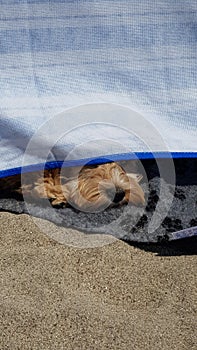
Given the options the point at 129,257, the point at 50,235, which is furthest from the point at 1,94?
the point at 129,257

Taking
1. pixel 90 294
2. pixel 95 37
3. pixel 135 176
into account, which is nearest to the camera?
pixel 90 294

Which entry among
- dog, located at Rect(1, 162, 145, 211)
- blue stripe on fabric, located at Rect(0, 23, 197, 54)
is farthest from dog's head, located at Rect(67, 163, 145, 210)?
blue stripe on fabric, located at Rect(0, 23, 197, 54)

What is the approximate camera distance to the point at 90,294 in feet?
8.14

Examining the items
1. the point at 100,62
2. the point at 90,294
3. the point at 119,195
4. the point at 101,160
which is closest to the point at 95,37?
the point at 100,62

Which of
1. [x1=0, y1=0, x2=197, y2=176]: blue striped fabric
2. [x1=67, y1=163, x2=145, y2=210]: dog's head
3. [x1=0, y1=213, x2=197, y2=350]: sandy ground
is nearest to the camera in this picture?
[x1=0, y1=213, x2=197, y2=350]: sandy ground

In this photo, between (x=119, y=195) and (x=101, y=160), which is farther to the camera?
(x=101, y=160)

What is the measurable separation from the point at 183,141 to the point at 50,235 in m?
0.70

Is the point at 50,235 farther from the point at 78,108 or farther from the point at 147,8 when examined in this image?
the point at 147,8

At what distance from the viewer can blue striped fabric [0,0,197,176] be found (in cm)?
277

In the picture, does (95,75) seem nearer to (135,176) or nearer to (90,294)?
(135,176)

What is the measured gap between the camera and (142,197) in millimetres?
2904

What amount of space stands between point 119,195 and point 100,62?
555mm

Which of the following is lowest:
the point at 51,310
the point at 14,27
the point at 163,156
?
the point at 51,310

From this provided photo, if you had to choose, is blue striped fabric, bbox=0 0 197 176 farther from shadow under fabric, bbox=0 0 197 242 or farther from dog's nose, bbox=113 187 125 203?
dog's nose, bbox=113 187 125 203
